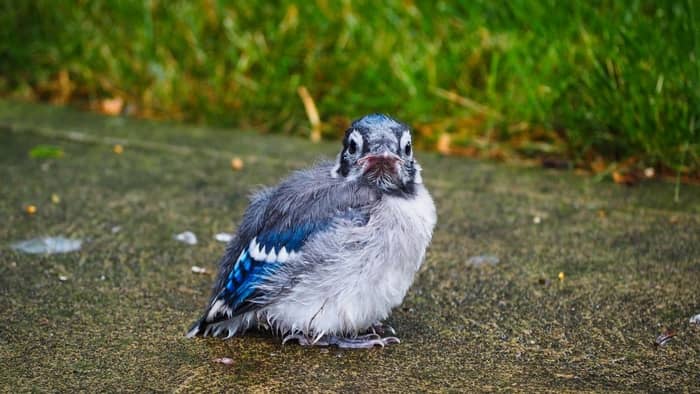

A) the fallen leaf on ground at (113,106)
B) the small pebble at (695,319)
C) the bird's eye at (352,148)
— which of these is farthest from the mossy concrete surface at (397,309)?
the fallen leaf on ground at (113,106)

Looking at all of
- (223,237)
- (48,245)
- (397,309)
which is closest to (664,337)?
(397,309)

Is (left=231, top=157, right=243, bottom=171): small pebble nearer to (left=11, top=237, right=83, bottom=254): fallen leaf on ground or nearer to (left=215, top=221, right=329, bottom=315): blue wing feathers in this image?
(left=11, top=237, right=83, bottom=254): fallen leaf on ground

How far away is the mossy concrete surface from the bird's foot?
0.11 ft

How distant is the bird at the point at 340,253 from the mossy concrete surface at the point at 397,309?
0.11m

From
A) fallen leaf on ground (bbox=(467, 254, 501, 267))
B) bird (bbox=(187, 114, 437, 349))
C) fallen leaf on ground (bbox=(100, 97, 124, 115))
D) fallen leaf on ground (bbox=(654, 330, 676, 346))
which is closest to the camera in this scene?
bird (bbox=(187, 114, 437, 349))

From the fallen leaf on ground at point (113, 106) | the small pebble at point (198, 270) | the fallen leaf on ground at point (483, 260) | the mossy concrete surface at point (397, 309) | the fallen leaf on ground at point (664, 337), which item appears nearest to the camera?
the mossy concrete surface at point (397, 309)

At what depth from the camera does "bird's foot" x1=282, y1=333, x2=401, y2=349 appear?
11.5 feet

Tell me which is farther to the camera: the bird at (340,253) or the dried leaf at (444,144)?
the dried leaf at (444,144)

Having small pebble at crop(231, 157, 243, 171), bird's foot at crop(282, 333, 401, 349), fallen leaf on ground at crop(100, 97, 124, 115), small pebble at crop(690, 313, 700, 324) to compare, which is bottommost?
bird's foot at crop(282, 333, 401, 349)

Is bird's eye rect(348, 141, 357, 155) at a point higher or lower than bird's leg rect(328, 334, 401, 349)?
higher

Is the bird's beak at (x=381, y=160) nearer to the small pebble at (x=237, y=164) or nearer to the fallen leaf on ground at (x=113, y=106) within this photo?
the small pebble at (x=237, y=164)

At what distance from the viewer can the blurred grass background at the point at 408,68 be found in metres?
5.28

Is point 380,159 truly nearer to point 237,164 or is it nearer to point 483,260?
point 483,260

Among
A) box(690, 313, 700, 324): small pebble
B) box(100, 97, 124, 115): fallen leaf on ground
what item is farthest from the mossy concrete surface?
box(100, 97, 124, 115): fallen leaf on ground
